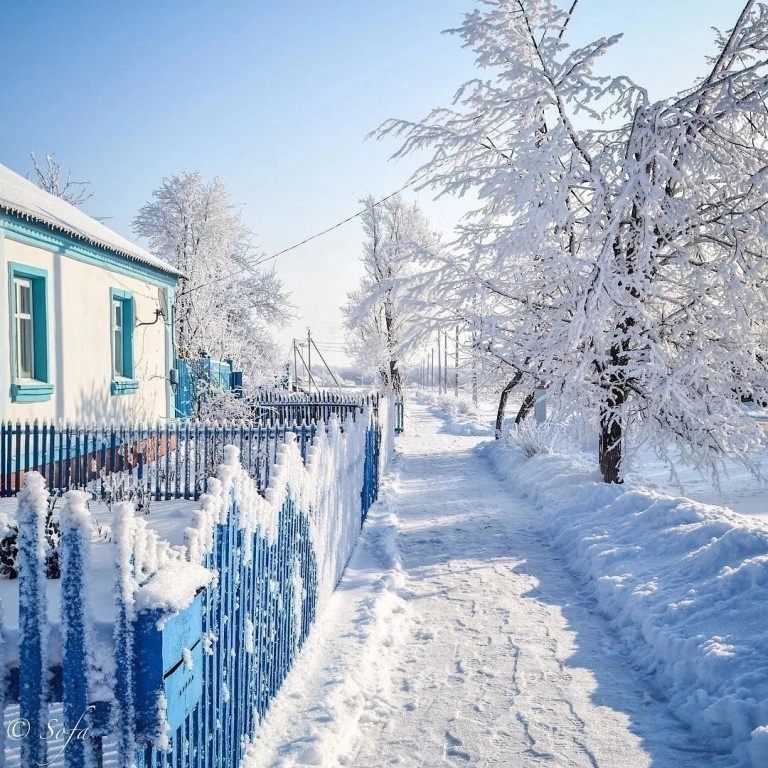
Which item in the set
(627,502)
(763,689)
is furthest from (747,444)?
(763,689)

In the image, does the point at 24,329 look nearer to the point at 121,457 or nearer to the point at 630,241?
the point at 121,457

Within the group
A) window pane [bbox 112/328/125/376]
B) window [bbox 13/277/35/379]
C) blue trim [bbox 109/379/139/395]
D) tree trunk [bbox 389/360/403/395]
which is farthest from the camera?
tree trunk [bbox 389/360/403/395]

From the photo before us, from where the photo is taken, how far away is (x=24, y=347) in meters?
9.46

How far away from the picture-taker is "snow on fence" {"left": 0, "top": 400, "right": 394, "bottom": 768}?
5.65 ft

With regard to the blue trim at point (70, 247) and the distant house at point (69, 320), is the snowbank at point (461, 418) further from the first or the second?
the blue trim at point (70, 247)

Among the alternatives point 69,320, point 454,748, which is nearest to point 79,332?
point 69,320

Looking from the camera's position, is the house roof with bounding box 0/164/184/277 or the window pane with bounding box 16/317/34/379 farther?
the window pane with bounding box 16/317/34/379

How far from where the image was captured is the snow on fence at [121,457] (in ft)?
28.9

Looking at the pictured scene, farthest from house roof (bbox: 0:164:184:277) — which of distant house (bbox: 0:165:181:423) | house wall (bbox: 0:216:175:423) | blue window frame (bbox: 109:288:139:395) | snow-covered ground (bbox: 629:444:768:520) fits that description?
snow-covered ground (bbox: 629:444:768:520)

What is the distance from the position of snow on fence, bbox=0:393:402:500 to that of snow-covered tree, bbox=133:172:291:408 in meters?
12.1

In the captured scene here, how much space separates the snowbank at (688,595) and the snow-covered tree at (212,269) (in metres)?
17.4

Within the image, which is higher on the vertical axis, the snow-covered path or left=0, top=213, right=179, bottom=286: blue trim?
left=0, top=213, right=179, bottom=286: blue trim

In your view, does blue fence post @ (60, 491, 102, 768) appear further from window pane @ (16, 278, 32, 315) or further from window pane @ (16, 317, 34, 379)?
window pane @ (16, 278, 32, 315)

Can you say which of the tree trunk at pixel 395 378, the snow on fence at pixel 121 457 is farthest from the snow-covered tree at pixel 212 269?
the snow on fence at pixel 121 457
